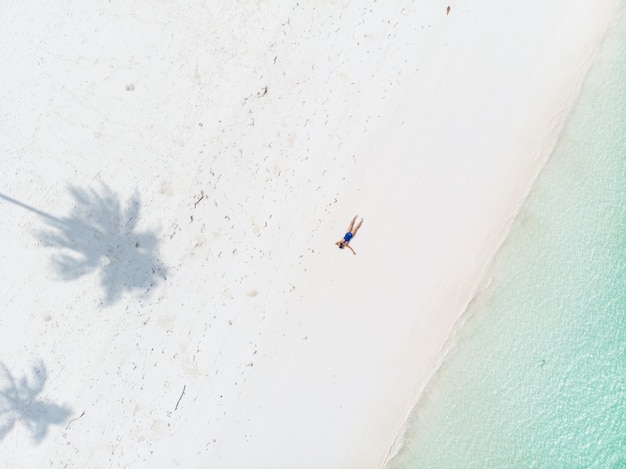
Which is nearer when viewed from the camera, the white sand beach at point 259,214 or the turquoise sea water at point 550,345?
the turquoise sea water at point 550,345

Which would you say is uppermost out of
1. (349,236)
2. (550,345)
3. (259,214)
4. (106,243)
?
(106,243)

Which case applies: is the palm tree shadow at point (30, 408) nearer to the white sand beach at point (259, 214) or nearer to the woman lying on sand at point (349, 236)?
the white sand beach at point (259, 214)

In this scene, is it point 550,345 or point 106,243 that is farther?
point 106,243

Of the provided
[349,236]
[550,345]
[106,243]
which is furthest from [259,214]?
[550,345]

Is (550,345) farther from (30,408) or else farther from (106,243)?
(30,408)

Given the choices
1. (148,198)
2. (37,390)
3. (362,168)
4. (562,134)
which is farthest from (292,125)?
(37,390)

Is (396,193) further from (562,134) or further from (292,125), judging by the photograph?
(562,134)

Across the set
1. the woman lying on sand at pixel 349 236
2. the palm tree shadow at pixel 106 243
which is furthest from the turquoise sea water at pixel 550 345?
the palm tree shadow at pixel 106 243

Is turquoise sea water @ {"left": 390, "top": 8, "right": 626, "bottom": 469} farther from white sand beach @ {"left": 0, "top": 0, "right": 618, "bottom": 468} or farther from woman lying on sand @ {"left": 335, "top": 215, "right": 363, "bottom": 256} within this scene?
woman lying on sand @ {"left": 335, "top": 215, "right": 363, "bottom": 256}
